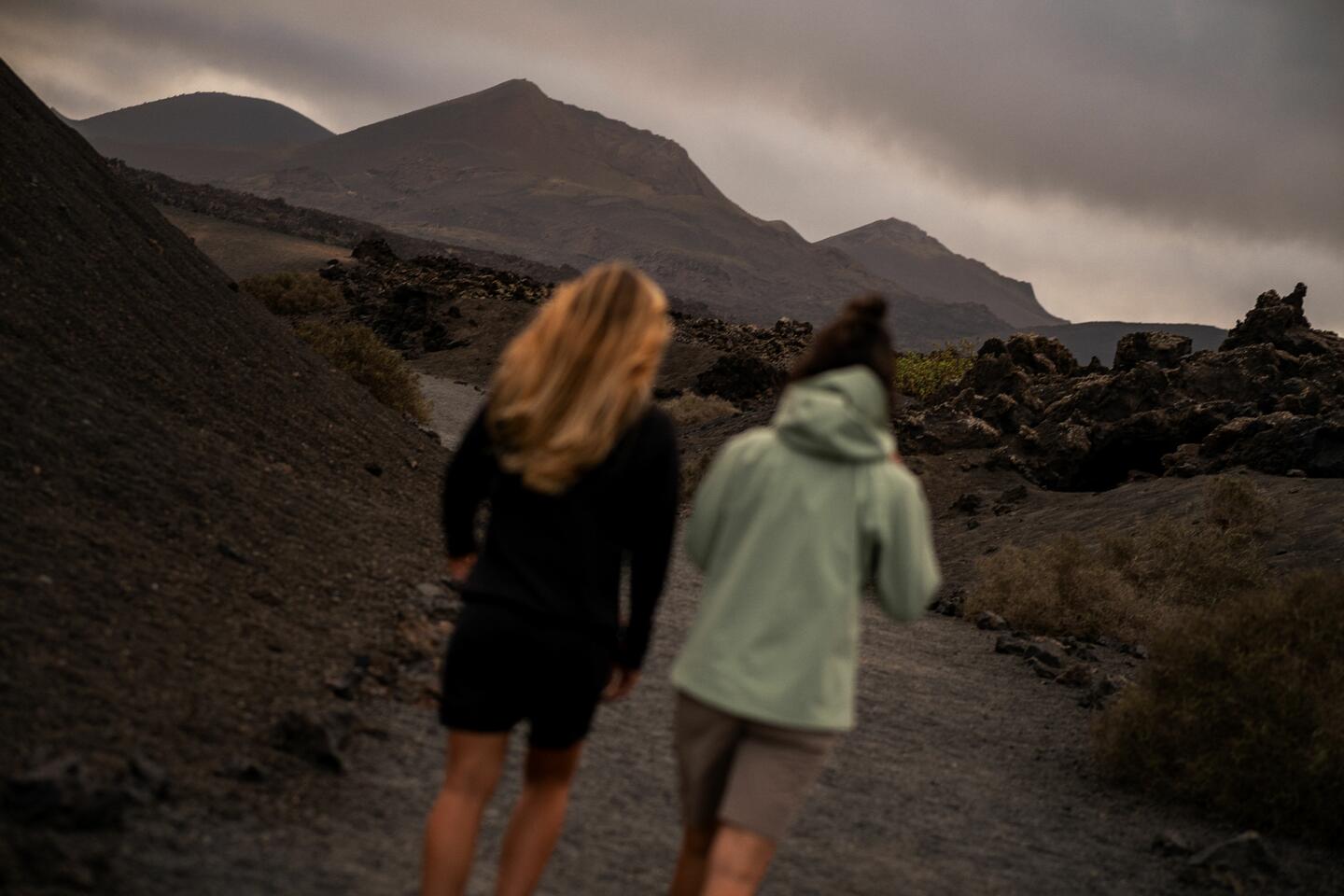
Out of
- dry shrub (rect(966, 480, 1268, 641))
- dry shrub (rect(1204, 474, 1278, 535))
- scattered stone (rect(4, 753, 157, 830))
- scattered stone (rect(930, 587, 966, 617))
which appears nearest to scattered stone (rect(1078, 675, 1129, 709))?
dry shrub (rect(966, 480, 1268, 641))

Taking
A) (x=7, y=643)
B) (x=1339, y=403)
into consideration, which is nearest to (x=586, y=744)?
(x=7, y=643)

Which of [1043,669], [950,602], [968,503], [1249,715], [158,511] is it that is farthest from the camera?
[968,503]

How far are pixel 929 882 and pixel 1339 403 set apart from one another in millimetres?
16344

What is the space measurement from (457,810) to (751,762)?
0.75 meters

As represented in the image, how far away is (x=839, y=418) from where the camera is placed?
2.77m

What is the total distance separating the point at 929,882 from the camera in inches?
203

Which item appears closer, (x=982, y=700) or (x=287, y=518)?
(x=287, y=518)

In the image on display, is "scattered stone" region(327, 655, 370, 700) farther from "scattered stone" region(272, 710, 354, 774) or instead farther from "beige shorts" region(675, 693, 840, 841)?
"beige shorts" region(675, 693, 840, 841)

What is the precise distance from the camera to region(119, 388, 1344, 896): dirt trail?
3.91m

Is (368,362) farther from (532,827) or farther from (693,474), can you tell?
(532,827)

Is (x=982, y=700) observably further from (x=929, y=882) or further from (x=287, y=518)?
Result: (x=287, y=518)

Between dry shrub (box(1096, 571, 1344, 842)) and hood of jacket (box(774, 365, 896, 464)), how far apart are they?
5127 millimetres

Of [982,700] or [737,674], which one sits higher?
[737,674]

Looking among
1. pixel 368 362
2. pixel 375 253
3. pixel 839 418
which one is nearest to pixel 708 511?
pixel 839 418
